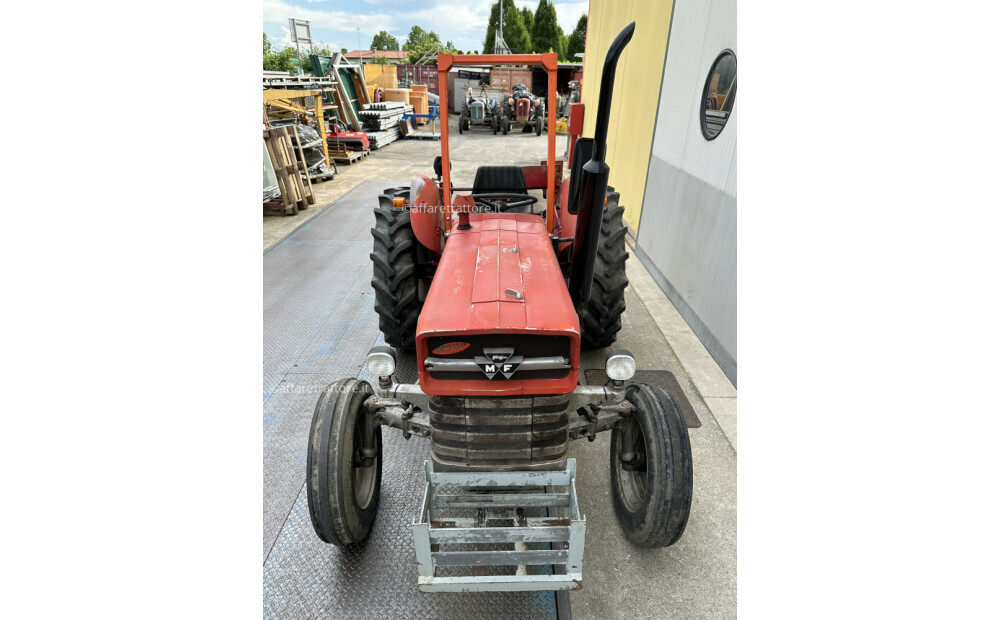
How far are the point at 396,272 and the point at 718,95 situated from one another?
3331mm

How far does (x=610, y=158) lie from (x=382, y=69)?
15591 mm

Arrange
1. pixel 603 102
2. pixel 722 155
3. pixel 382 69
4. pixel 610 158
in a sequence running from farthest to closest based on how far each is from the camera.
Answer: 1. pixel 382 69
2. pixel 610 158
3. pixel 722 155
4. pixel 603 102

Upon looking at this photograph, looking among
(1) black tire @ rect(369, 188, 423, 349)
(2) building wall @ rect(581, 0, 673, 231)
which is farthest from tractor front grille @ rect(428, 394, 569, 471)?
(2) building wall @ rect(581, 0, 673, 231)

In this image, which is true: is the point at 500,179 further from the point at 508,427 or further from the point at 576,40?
the point at 576,40

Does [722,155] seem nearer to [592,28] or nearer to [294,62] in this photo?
[592,28]

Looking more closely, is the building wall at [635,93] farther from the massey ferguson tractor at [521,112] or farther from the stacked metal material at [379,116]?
the stacked metal material at [379,116]

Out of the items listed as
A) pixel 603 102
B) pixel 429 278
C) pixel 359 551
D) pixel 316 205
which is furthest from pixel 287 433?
pixel 316 205

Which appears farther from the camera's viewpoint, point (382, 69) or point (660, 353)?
point (382, 69)

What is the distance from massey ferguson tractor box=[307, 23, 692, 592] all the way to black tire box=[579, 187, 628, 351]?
1.12 metres

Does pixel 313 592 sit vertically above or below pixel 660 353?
below

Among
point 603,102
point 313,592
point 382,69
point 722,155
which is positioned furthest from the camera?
point 382,69

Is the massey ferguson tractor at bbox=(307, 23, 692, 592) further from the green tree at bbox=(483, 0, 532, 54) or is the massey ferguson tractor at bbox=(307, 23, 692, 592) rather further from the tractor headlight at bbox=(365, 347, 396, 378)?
the green tree at bbox=(483, 0, 532, 54)

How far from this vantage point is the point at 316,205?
8.42 metres

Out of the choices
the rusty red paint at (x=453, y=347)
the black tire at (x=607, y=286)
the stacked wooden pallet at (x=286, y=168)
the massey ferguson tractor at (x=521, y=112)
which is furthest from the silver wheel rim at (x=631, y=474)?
the massey ferguson tractor at (x=521, y=112)
